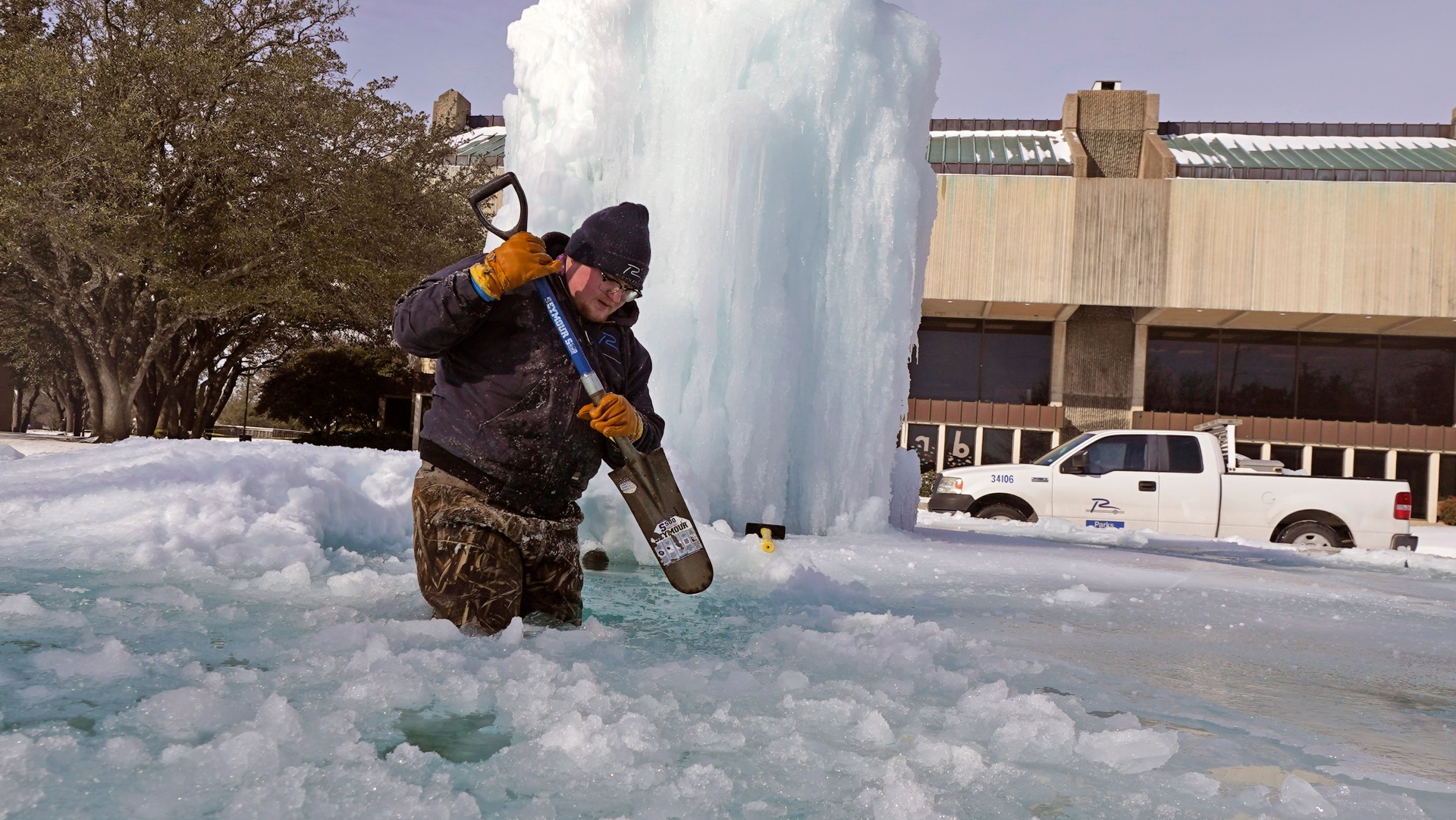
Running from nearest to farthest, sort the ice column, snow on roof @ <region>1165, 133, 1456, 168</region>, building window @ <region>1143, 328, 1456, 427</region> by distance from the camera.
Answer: the ice column, building window @ <region>1143, 328, 1456, 427</region>, snow on roof @ <region>1165, 133, 1456, 168</region>

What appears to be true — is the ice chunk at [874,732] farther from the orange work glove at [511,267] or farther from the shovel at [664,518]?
the orange work glove at [511,267]

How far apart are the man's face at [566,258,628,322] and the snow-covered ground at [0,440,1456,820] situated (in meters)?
1.17

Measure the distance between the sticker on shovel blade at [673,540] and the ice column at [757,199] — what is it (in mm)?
4037

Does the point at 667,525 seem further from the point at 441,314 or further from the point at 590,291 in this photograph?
the point at 441,314

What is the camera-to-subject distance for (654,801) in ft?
7.44

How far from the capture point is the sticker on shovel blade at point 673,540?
402cm

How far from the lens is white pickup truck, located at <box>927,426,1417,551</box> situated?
12.2 metres

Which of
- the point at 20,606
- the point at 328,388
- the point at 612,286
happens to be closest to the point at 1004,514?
the point at 612,286

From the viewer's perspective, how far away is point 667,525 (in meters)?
4.04

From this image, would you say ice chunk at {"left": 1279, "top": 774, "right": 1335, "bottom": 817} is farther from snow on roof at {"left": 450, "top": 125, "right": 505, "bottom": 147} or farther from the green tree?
snow on roof at {"left": 450, "top": 125, "right": 505, "bottom": 147}

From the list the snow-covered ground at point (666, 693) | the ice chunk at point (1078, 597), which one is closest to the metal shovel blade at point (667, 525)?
the snow-covered ground at point (666, 693)

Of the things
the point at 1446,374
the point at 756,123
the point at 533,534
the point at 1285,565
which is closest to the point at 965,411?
the point at 1446,374

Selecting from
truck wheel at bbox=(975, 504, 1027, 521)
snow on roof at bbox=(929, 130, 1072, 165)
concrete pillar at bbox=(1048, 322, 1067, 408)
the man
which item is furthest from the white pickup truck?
snow on roof at bbox=(929, 130, 1072, 165)

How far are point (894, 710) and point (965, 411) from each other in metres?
26.4
